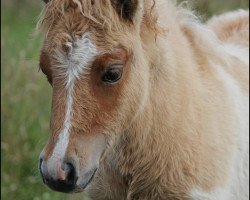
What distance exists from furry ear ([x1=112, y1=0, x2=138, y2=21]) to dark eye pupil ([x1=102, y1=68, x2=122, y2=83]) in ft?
1.09

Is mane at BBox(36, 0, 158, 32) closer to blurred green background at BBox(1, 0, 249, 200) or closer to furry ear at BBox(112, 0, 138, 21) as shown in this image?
furry ear at BBox(112, 0, 138, 21)

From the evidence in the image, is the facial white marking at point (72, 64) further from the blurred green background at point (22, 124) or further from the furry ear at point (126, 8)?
the blurred green background at point (22, 124)

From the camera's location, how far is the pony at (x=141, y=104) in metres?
3.93

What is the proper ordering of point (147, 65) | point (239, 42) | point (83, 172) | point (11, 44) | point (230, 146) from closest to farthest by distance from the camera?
point (83, 172) < point (147, 65) < point (230, 146) < point (239, 42) < point (11, 44)

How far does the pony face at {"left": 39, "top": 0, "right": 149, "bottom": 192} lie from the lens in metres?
3.89

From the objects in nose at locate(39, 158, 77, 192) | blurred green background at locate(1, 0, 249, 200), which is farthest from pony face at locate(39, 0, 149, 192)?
blurred green background at locate(1, 0, 249, 200)

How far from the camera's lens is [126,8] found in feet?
13.6

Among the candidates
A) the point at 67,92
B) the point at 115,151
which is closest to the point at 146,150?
the point at 115,151

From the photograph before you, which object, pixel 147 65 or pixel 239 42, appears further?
pixel 239 42

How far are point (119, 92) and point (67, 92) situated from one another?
1.04 feet

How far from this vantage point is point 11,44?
9.27 metres

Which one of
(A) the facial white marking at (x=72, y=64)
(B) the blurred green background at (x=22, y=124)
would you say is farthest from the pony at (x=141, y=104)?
(B) the blurred green background at (x=22, y=124)

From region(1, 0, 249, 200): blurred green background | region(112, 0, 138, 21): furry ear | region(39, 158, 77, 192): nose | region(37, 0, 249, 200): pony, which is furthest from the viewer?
region(1, 0, 249, 200): blurred green background

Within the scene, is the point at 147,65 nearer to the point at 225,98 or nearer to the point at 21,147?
the point at 225,98
